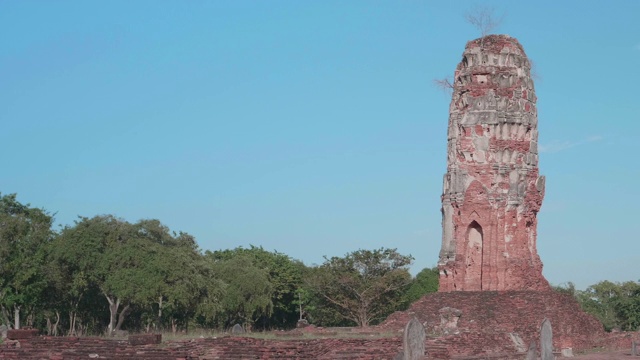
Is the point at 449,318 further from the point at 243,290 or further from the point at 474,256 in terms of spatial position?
the point at 243,290

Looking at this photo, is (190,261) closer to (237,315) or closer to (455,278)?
(455,278)

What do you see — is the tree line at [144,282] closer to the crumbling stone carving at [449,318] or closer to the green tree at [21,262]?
the green tree at [21,262]

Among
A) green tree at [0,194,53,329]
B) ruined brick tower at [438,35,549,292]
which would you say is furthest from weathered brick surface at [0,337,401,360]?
green tree at [0,194,53,329]

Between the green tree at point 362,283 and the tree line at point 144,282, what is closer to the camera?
the tree line at point 144,282

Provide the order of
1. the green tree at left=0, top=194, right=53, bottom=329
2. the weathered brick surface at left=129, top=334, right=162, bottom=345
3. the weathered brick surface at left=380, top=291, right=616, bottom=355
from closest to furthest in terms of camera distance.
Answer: the weathered brick surface at left=129, top=334, right=162, bottom=345, the weathered brick surface at left=380, top=291, right=616, bottom=355, the green tree at left=0, top=194, right=53, bottom=329

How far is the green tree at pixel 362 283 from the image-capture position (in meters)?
48.9

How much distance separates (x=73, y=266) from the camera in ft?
120

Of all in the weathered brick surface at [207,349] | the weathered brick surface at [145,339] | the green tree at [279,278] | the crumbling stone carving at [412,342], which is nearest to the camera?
the crumbling stone carving at [412,342]

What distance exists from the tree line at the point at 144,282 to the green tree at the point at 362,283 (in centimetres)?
5

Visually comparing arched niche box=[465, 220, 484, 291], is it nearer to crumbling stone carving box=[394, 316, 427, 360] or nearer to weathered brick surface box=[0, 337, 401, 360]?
weathered brick surface box=[0, 337, 401, 360]

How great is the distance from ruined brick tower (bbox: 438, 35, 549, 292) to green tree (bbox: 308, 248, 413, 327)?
43.8 feet

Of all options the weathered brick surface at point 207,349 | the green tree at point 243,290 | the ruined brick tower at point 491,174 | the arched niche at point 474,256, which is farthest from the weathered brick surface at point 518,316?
the green tree at point 243,290

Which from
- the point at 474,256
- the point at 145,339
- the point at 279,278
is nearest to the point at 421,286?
the point at 279,278

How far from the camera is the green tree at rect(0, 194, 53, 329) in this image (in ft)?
118
